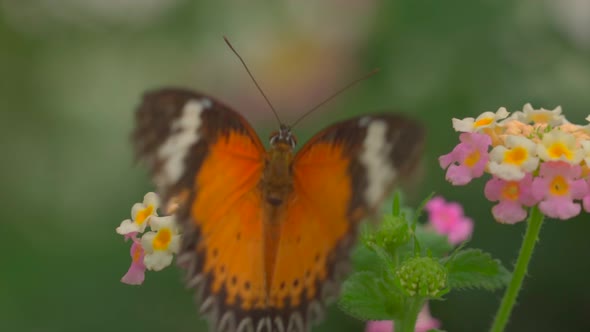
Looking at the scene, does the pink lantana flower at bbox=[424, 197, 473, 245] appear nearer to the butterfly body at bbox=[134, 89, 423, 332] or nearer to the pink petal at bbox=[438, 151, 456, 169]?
the pink petal at bbox=[438, 151, 456, 169]

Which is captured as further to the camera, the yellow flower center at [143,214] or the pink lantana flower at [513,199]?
the yellow flower center at [143,214]

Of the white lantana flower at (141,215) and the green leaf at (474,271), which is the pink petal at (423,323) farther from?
the white lantana flower at (141,215)

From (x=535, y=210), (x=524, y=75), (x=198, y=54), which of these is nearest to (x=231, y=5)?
(x=198, y=54)

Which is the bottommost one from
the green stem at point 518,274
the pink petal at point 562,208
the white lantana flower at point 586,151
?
the green stem at point 518,274

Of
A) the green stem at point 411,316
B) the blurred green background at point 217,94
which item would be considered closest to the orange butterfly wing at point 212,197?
the green stem at point 411,316

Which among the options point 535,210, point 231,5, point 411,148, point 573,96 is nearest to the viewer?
point 411,148

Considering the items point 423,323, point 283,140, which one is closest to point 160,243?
point 283,140

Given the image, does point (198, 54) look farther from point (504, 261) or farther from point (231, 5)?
point (504, 261)
